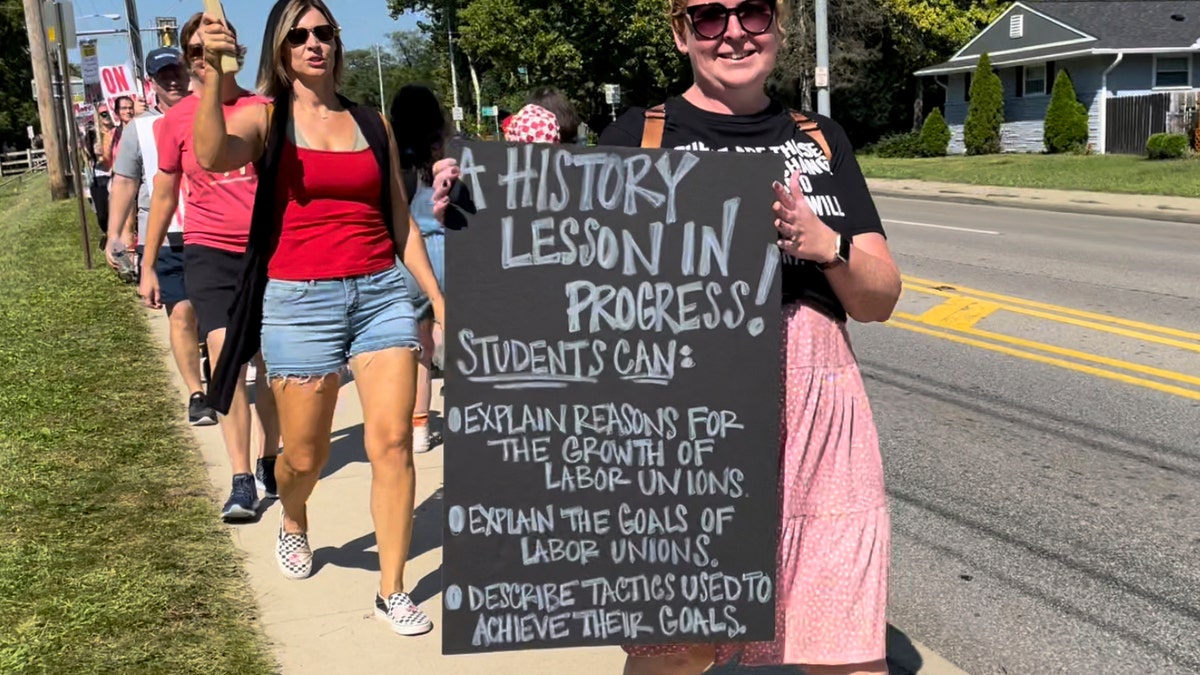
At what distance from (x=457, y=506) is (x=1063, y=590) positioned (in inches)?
104

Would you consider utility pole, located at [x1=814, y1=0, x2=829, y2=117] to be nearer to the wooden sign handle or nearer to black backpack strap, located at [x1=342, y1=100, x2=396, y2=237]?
black backpack strap, located at [x1=342, y1=100, x2=396, y2=237]

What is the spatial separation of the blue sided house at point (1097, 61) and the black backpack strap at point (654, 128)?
3245 centimetres

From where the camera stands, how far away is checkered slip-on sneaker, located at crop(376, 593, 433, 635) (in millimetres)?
3850

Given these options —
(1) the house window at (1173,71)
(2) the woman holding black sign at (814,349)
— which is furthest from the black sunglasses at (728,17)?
(1) the house window at (1173,71)

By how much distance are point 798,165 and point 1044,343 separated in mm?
6675

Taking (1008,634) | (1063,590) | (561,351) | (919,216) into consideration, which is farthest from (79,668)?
(919,216)

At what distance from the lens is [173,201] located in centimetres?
513

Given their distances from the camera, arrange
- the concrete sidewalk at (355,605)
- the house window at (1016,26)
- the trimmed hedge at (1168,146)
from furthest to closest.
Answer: the house window at (1016,26) → the trimmed hedge at (1168,146) → the concrete sidewalk at (355,605)

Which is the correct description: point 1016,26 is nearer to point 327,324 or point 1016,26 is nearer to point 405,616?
point 327,324

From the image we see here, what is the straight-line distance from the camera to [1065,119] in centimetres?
3428

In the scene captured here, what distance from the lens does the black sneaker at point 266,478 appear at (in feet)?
17.5

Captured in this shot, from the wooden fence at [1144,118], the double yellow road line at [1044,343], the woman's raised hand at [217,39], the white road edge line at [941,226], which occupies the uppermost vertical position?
the woman's raised hand at [217,39]

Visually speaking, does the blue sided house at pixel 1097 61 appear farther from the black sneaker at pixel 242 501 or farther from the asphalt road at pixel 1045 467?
A: the black sneaker at pixel 242 501

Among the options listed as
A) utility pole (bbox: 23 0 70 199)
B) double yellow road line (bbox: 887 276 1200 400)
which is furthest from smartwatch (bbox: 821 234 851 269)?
utility pole (bbox: 23 0 70 199)
